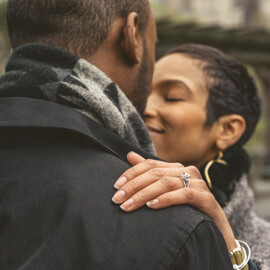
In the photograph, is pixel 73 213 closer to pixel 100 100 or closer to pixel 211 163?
pixel 100 100

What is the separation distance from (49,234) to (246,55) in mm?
7388

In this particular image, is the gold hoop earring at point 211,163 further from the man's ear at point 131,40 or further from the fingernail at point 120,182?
the fingernail at point 120,182

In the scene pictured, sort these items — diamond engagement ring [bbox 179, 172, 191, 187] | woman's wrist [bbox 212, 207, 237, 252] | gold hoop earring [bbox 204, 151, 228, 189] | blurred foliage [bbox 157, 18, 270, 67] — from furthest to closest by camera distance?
blurred foliage [bbox 157, 18, 270, 67] → gold hoop earring [bbox 204, 151, 228, 189] → woman's wrist [bbox 212, 207, 237, 252] → diamond engagement ring [bbox 179, 172, 191, 187]

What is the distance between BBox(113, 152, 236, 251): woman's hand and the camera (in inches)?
45.1

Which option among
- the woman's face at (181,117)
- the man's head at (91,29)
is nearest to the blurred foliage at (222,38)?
the woman's face at (181,117)

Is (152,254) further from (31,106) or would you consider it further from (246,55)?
(246,55)

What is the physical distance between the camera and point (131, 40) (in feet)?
4.77

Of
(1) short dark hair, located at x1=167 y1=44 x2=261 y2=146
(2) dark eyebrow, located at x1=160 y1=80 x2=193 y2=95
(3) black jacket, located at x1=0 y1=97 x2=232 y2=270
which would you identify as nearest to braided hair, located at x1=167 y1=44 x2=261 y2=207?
(1) short dark hair, located at x1=167 y1=44 x2=261 y2=146

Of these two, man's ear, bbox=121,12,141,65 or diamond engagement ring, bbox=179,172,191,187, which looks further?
man's ear, bbox=121,12,141,65

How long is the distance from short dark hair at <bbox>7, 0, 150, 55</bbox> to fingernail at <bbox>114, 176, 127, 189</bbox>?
44 cm

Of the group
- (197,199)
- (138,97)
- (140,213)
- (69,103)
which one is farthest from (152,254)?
(138,97)

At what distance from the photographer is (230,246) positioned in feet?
4.90

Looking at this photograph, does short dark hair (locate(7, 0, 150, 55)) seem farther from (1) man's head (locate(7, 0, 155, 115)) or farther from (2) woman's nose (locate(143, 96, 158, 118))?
(2) woman's nose (locate(143, 96, 158, 118))

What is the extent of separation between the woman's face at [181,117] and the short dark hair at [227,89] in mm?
49
